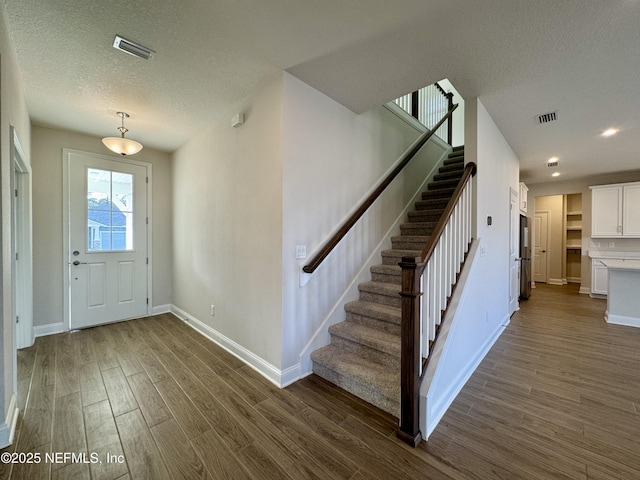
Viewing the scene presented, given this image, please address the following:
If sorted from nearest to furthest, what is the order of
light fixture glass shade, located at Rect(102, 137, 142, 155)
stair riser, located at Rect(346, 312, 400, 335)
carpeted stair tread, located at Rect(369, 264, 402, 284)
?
stair riser, located at Rect(346, 312, 400, 335) → light fixture glass shade, located at Rect(102, 137, 142, 155) → carpeted stair tread, located at Rect(369, 264, 402, 284)

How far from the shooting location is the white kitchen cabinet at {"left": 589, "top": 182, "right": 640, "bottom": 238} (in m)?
5.21

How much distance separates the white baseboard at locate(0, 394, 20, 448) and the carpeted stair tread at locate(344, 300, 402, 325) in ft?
8.28

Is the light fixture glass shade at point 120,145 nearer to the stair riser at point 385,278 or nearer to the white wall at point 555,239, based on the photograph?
the stair riser at point 385,278

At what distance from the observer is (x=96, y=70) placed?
7.27ft

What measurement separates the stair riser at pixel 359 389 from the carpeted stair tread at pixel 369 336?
1.10ft

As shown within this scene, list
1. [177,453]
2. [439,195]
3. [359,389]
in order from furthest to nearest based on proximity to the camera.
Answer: [439,195], [359,389], [177,453]

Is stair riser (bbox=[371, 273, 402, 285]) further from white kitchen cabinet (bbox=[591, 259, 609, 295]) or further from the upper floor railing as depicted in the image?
white kitchen cabinet (bbox=[591, 259, 609, 295])

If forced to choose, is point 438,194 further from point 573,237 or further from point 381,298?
point 573,237

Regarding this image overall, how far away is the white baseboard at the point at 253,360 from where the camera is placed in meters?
2.26

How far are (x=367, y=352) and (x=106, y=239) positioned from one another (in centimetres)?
393

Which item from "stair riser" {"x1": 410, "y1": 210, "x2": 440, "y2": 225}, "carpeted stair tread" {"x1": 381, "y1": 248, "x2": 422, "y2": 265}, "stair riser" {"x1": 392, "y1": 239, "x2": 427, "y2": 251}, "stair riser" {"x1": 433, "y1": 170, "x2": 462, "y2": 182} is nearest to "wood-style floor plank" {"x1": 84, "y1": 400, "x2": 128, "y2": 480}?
"carpeted stair tread" {"x1": 381, "y1": 248, "x2": 422, "y2": 265}

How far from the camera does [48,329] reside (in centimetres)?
334

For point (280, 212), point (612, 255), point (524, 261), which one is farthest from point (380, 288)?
point (612, 255)

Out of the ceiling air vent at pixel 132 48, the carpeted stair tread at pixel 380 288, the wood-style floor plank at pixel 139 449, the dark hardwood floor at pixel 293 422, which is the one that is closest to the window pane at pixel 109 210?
the dark hardwood floor at pixel 293 422
